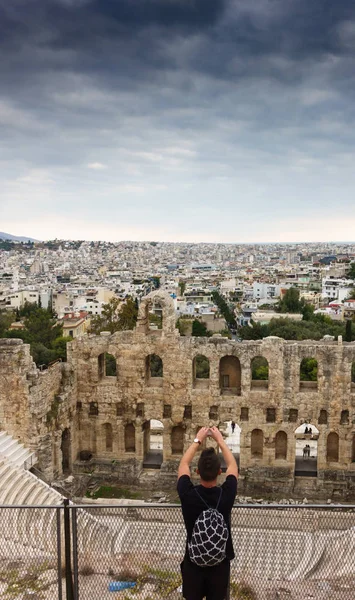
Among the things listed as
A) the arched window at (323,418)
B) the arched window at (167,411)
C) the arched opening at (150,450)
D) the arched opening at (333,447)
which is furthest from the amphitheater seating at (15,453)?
the arched opening at (333,447)

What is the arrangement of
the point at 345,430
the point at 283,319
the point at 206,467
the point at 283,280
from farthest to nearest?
1. the point at 283,280
2. the point at 283,319
3. the point at 345,430
4. the point at 206,467

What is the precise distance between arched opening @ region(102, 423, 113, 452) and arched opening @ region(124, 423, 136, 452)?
798 millimetres

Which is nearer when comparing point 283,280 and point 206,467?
point 206,467

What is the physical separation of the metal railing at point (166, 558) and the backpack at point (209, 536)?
7.69 feet

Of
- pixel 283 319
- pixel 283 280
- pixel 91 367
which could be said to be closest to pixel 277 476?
pixel 91 367

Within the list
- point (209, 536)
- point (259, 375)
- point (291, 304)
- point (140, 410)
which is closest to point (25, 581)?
point (209, 536)

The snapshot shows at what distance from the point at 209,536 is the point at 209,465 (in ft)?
3.10

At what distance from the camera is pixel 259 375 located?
42688mm

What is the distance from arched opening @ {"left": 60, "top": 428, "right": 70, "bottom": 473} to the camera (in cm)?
2639

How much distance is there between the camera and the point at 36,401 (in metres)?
23.6

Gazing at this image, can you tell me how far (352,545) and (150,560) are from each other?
3751 mm

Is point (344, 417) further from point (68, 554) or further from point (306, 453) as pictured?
point (68, 554)

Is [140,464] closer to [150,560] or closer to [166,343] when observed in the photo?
[166,343]

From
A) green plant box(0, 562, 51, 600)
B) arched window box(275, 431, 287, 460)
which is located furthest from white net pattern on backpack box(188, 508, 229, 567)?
arched window box(275, 431, 287, 460)
